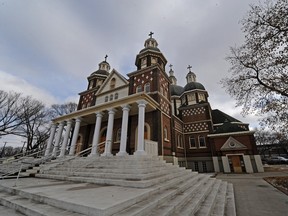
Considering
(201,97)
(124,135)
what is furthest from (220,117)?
(124,135)

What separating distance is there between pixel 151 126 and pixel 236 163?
41.7ft

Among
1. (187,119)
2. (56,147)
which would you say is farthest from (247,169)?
(56,147)

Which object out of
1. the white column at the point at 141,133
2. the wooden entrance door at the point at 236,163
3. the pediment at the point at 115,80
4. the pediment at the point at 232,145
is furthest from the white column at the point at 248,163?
the pediment at the point at 115,80

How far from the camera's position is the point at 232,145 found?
17828mm

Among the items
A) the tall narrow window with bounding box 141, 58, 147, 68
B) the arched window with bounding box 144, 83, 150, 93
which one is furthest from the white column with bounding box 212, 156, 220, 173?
the tall narrow window with bounding box 141, 58, 147, 68

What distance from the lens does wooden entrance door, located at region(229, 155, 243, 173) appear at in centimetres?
1722

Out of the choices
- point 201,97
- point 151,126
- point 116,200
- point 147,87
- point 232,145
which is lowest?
point 116,200

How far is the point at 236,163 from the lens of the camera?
17.5 meters

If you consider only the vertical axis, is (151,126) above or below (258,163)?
above

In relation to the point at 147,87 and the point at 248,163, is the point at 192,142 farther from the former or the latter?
the point at 147,87

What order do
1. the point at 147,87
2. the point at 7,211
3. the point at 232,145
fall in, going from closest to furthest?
the point at 7,211 < the point at 147,87 < the point at 232,145

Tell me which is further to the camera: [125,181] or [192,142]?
[192,142]

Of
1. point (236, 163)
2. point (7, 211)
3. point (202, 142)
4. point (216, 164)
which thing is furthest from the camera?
point (202, 142)

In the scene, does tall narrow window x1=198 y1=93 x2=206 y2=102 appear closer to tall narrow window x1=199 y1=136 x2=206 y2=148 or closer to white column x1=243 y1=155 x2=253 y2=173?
tall narrow window x1=199 y1=136 x2=206 y2=148
